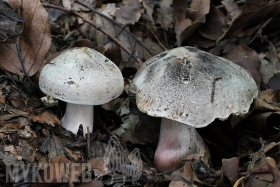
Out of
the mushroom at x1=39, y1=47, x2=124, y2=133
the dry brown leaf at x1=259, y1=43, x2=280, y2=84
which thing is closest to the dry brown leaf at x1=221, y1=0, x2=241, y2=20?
the dry brown leaf at x1=259, y1=43, x2=280, y2=84

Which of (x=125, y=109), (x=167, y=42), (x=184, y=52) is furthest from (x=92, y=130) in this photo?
(x=167, y=42)

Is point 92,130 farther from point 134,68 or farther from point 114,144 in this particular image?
point 134,68

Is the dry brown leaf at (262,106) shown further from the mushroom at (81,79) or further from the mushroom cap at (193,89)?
the mushroom at (81,79)

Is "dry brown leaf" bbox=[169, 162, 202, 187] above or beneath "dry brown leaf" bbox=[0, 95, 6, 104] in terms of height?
beneath

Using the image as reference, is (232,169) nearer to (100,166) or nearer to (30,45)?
(100,166)

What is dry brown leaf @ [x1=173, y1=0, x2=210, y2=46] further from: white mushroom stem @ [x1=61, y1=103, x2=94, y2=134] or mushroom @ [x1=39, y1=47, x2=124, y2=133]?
white mushroom stem @ [x1=61, y1=103, x2=94, y2=134]
